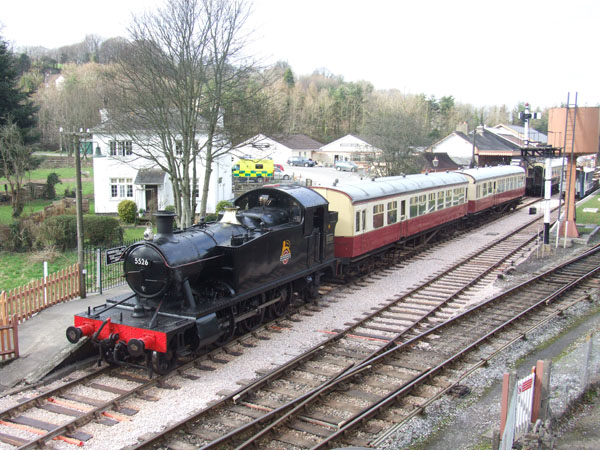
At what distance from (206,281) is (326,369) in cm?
293

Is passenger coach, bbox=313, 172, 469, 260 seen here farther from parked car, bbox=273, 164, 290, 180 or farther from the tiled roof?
the tiled roof

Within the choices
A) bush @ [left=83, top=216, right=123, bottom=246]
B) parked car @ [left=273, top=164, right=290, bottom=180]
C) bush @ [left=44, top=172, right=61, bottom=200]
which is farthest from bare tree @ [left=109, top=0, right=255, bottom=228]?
parked car @ [left=273, top=164, right=290, bottom=180]

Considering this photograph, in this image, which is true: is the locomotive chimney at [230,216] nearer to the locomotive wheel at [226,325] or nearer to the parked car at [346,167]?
the locomotive wheel at [226,325]

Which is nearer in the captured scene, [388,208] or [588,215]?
[388,208]

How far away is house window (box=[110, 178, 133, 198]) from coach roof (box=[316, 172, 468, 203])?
17363 mm

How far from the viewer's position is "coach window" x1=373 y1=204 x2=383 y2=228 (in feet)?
53.7

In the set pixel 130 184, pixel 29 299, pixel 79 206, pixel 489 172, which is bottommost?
pixel 29 299

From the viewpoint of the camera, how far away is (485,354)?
10.1 metres

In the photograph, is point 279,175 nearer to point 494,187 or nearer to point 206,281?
point 494,187

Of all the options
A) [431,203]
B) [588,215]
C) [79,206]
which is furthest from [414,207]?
[588,215]

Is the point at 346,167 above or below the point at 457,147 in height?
below

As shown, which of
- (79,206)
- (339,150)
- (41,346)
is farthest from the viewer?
(339,150)

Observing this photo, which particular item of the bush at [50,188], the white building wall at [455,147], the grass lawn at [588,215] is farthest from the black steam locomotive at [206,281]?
the white building wall at [455,147]

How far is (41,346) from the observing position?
10.1 metres
